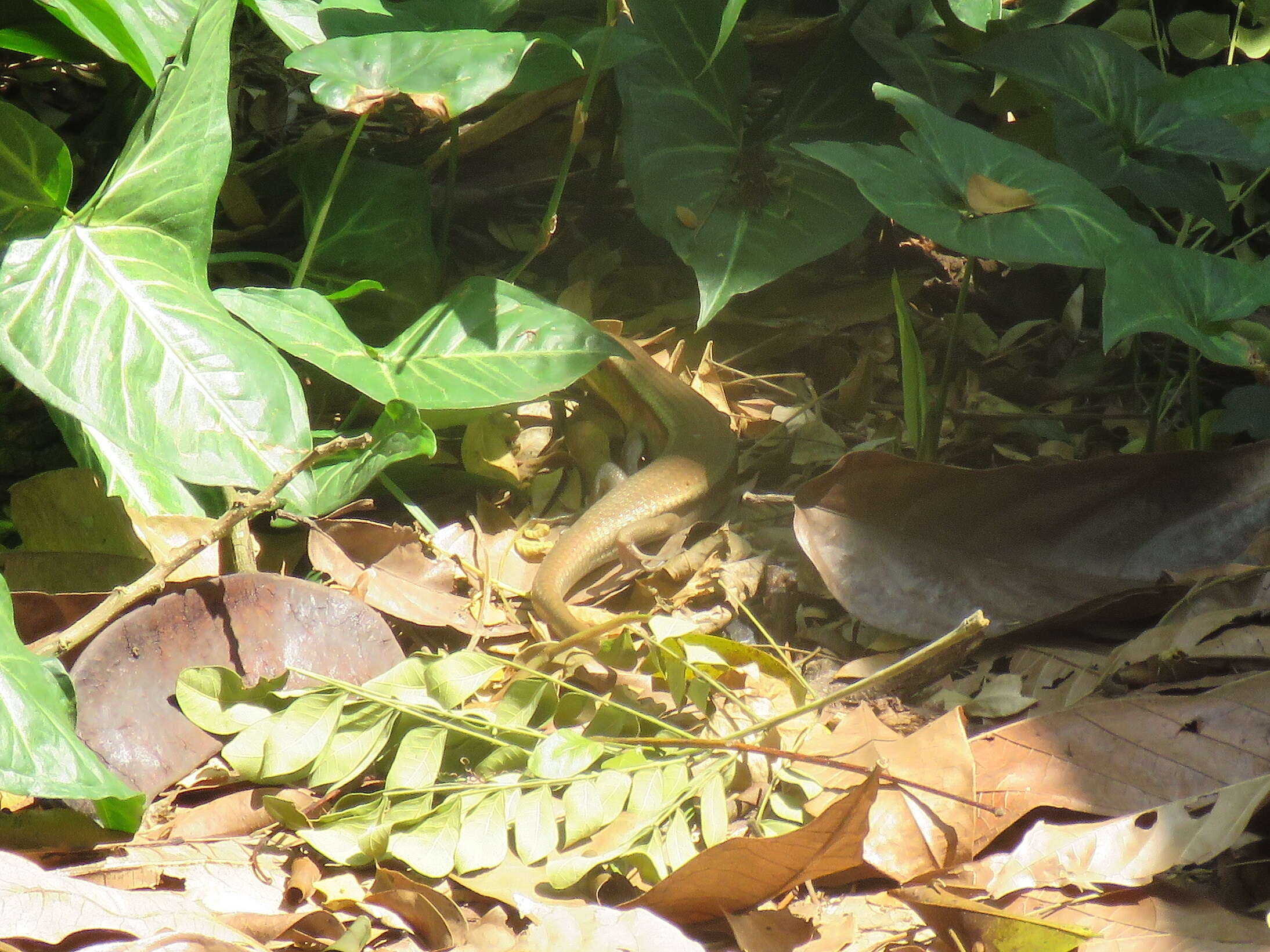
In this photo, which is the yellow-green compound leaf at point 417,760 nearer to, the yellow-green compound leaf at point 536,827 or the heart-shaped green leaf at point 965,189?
the yellow-green compound leaf at point 536,827

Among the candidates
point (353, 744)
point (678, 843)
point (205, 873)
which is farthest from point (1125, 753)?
point (205, 873)

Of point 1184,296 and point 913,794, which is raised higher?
point 1184,296

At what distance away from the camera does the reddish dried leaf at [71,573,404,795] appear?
1.99m

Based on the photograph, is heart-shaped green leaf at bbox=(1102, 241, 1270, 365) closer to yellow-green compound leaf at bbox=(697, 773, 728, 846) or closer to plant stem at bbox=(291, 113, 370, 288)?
yellow-green compound leaf at bbox=(697, 773, 728, 846)

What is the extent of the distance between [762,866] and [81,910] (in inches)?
41.2

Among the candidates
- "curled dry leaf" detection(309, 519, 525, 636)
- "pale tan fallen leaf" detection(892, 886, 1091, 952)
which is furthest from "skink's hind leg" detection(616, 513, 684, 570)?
"pale tan fallen leaf" detection(892, 886, 1091, 952)

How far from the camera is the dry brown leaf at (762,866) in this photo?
5.19 ft

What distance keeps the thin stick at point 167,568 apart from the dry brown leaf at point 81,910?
0.45 meters

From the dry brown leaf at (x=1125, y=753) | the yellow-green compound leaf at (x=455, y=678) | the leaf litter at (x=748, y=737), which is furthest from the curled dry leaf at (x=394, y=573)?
the dry brown leaf at (x=1125, y=753)

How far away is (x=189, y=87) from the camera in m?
2.22

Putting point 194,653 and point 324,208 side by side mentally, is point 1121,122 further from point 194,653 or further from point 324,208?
point 194,653

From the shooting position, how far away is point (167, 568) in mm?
1984

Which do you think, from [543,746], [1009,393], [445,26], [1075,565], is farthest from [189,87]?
[1009,393]

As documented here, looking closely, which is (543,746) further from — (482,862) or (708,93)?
(708,93)
